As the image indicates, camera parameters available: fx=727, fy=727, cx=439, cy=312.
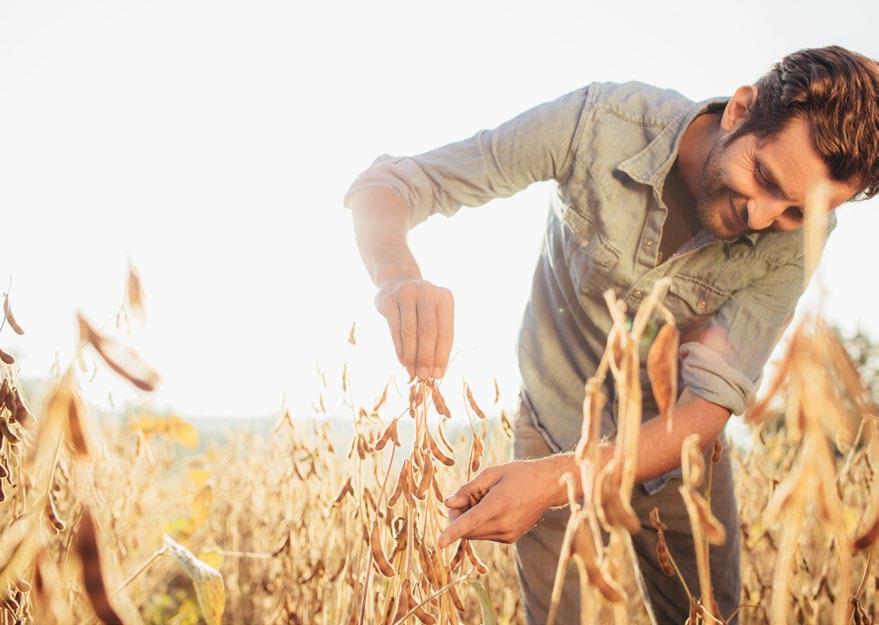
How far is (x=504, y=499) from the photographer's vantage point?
1.00 m

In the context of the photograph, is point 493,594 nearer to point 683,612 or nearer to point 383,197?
point 683,612

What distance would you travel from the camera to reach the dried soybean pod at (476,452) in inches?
36.9

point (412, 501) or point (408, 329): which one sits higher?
point (408, 329)

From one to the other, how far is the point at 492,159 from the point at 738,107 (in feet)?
1.89

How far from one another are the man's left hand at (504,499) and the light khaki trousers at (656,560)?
799 mm

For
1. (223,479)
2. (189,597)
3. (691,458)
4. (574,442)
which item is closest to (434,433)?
(691,458)

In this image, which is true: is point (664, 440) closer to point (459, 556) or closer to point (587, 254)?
point (459, 556)

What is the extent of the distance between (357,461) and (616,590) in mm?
656

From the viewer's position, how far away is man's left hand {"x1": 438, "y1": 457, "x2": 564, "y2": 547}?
0.97m

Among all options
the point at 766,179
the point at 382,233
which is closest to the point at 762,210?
the point at 766,179

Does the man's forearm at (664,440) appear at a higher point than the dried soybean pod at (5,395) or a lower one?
lower

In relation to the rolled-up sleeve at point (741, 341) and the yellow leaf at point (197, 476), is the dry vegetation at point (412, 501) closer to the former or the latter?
the rolled-up sleeve at point (741, 341)

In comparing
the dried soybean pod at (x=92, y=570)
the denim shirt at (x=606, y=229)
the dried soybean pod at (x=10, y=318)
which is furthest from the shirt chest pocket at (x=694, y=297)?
the dried soybean pod at (x=92, y=570)

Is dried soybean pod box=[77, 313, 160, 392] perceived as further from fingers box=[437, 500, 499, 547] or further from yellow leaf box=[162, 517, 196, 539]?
yellow leaf box=[162, 517, 196, 539]
